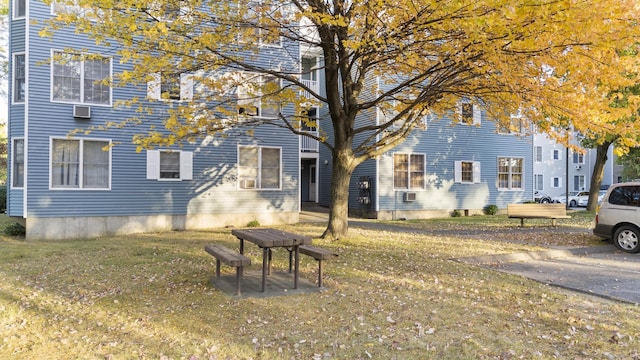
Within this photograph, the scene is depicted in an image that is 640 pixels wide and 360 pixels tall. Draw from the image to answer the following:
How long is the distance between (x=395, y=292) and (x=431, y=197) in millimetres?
14377

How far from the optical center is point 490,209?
2067cm

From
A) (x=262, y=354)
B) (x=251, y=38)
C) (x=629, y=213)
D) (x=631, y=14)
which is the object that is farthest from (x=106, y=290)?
(x=629, y=213)

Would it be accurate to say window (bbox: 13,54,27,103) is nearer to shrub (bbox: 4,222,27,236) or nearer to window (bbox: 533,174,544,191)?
shrub (bbox: 4,222,27,236)

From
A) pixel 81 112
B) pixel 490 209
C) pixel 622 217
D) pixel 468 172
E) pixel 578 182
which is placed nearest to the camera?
pixel 622 217

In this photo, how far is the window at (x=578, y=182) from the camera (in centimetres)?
4066

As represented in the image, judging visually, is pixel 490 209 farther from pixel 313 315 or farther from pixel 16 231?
pixel 16 231

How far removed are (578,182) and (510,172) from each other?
24.3m

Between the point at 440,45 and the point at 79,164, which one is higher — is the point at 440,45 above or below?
above

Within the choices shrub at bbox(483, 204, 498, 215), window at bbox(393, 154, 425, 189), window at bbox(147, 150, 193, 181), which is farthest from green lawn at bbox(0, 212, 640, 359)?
shrub at bbox(483, 204, 498, 215)

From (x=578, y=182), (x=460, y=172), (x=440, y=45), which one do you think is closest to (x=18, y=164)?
(x=440, y=45)

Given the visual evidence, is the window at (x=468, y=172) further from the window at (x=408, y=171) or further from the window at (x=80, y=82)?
the window at (x=80, y=82)

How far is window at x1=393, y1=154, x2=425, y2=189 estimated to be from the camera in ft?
63.4

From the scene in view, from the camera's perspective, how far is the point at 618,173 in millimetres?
41781

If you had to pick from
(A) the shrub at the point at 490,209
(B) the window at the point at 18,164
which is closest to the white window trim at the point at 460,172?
(A) the shrub at the point at 490,209
